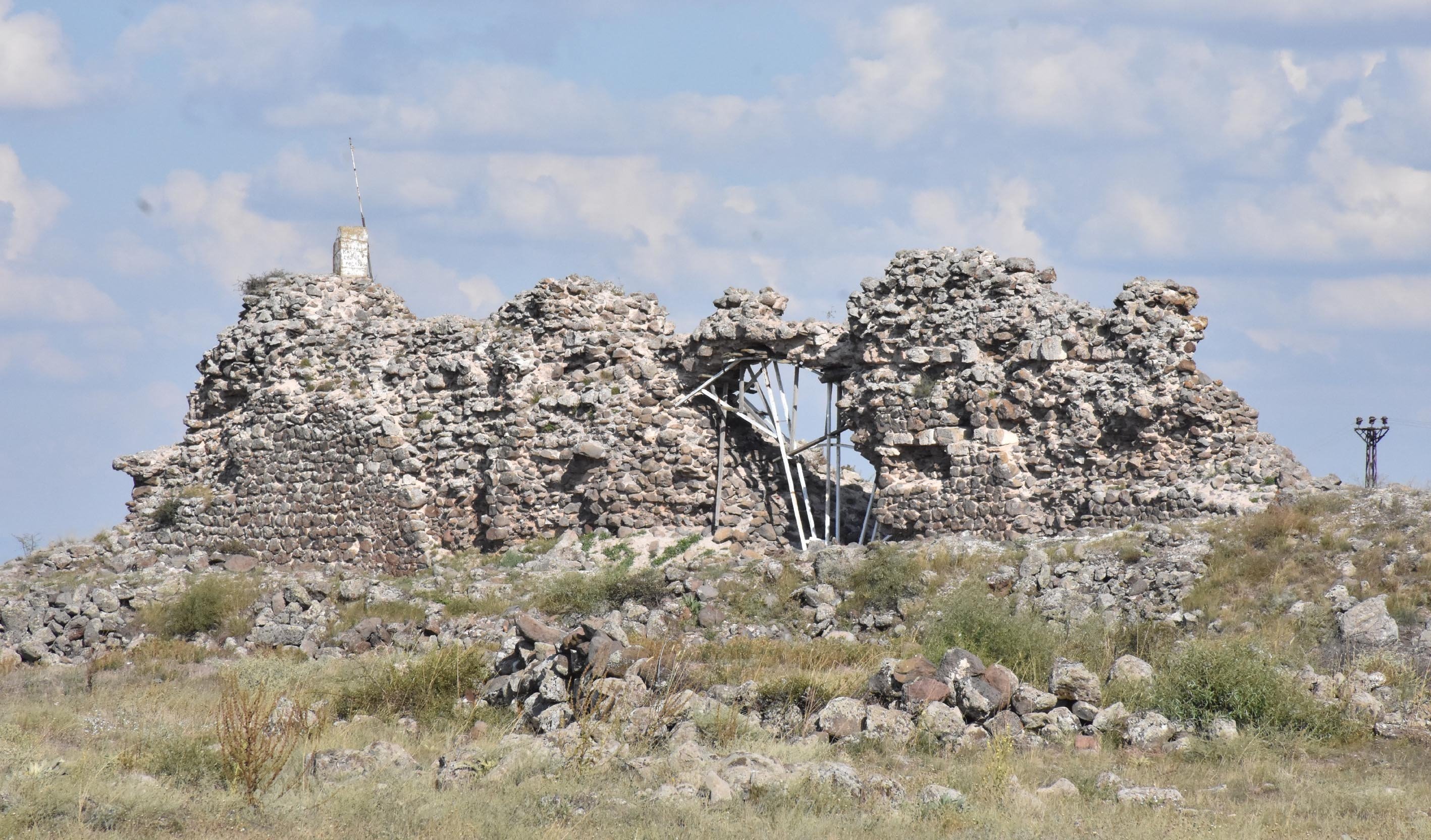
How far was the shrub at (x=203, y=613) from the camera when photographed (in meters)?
18.3

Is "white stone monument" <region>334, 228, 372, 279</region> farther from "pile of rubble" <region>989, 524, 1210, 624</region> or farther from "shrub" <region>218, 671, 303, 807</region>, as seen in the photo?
"shrub" <region>218, 671, 303, 807</region>

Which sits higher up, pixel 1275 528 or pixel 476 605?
pixel 1275 528

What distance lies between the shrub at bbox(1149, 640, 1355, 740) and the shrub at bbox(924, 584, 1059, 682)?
1.48 m

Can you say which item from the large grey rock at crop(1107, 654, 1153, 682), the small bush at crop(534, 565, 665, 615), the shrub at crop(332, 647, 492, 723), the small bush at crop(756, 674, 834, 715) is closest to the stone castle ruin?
the small bush at crop(534, 565, 665, 615)

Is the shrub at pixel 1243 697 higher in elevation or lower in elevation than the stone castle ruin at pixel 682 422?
lower

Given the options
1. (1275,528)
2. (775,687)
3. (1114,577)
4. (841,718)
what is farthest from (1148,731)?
(1275,528)

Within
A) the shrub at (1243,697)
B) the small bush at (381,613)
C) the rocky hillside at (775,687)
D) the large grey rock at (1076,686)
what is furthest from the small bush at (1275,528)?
the small bush at (381,613)

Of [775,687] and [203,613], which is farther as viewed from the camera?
[203,613]

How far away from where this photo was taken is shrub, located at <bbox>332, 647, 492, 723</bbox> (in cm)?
1251

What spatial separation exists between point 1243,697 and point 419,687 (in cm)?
714

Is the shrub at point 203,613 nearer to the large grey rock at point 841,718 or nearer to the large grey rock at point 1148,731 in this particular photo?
the large grey rock at point 841,718

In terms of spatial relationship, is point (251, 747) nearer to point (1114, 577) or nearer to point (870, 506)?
point (1114, 577)

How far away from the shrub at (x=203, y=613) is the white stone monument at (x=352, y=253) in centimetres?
697

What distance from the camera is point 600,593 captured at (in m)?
17.5
